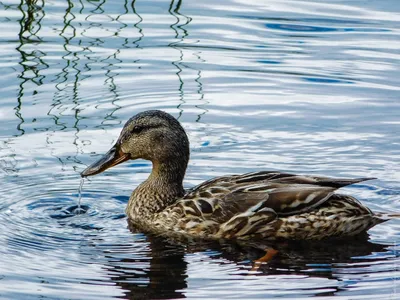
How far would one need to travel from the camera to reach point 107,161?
34.9 feet

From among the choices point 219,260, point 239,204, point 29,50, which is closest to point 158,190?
point 239,204

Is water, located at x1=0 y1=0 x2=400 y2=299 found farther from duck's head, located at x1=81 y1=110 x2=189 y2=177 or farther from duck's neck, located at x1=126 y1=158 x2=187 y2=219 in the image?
duck's head, located at x1=81 y1=110 x2=189 y2=177

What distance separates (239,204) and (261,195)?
0.65 feet

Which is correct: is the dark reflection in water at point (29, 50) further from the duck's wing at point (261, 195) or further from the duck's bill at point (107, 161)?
the duck's wing at point (261, 195)

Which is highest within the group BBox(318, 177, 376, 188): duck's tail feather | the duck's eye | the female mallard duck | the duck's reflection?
the duck's eye

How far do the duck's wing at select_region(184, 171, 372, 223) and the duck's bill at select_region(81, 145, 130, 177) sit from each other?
85 centimetres

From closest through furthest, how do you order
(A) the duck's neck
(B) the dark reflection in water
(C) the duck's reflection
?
(C) the duck's reflection < (A) the duck's neck < (B) the dark reflection in water

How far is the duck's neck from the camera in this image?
10.5 metres

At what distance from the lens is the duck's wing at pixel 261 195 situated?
9.82 metres

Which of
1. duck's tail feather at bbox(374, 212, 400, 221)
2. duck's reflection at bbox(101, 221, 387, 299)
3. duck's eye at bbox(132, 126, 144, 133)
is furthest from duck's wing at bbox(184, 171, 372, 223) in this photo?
duck's eye at bbox(132, 126, 144, 133)

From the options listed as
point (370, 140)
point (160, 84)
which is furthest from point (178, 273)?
point (160, 84)

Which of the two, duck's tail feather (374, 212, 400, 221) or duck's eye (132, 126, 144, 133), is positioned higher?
duck's eye (132, 126, 144, 133)

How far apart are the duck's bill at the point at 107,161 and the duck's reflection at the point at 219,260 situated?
33.5 inches

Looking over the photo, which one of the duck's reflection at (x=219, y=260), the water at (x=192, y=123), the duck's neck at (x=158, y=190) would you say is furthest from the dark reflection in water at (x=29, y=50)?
the duck's reflection at (x=219, y=260)
